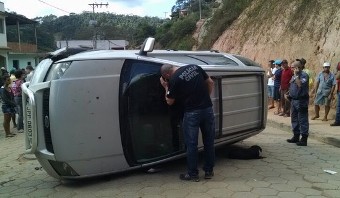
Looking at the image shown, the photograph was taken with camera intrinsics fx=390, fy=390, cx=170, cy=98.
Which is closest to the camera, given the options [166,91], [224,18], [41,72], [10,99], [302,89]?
[166,91]

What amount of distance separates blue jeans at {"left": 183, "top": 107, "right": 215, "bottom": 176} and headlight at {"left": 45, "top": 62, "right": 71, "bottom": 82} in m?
1.67

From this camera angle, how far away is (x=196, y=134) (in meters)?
5.10

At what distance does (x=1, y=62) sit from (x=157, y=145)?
30.5 m

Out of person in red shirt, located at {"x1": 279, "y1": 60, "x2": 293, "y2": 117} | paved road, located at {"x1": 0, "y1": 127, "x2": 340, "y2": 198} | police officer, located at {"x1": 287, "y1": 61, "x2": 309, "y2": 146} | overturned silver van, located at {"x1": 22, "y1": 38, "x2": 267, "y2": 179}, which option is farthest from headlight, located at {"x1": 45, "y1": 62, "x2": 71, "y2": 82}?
person in red shirt, located at {"x1": 279, "y1": 60, "x2": 293, "y2": 117}

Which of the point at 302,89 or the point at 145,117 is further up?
the point at 302,89

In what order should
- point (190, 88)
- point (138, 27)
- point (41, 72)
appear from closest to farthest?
point (190, 88)
point (41, 72)
point (138, 27)

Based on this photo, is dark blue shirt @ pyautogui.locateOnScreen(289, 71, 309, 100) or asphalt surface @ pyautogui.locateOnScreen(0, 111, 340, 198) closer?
asphalt surface @ pyautogui.locateOnScreen(0, 111, 340, 198)

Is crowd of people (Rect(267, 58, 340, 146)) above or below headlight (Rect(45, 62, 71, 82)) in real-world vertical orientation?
below

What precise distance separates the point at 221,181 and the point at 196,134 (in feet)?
2.39

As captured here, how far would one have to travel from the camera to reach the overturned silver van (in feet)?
16.2

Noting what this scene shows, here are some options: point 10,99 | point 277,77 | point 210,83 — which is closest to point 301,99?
point 210,83

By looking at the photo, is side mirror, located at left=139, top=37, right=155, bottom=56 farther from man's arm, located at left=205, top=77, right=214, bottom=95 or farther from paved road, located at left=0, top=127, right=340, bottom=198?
paved road, located at left=0, top=127, right=340, bottom=198

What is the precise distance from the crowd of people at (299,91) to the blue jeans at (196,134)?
8.50ft

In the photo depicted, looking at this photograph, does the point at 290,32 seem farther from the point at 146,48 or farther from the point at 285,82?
the point at 146,48
